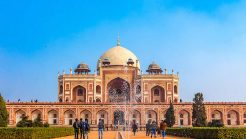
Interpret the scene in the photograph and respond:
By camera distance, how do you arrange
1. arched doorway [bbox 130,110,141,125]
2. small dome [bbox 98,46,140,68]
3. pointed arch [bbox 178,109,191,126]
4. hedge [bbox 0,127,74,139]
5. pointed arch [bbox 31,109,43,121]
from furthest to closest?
small dome [bbox 98,46,140,68]
pointed arch [bbox 31,109,43,121]
arched doorway [bbox 130,110,141,125]
pointed arch [bbox 178,109,191,126]
hedge [bbox 0,127,74,139]

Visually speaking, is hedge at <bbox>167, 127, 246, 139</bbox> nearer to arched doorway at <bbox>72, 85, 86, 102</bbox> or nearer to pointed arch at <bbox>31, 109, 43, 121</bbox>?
pointed arch at <bbox>31, 109, 43, 121</bbox>

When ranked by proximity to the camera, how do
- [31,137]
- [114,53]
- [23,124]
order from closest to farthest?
[31,137] < [23,124] < [114,53]

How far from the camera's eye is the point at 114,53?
55.2 metres

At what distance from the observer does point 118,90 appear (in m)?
52.9

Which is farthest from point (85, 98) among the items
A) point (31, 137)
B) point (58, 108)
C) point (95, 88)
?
point (31, 137)

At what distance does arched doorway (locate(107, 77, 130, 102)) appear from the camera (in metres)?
51.7

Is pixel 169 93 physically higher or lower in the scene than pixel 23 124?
higher

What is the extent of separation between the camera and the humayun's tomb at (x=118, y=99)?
4431 centimetres

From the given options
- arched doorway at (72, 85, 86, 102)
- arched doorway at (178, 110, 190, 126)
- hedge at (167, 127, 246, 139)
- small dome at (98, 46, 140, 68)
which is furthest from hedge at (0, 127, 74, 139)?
small dome at (98, 46, 140, 68)

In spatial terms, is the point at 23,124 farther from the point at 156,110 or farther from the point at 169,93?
the point at 169,93

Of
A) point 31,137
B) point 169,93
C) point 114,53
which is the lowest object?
point 31,137

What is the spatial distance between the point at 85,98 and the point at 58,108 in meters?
5.99

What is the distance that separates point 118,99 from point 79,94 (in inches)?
198

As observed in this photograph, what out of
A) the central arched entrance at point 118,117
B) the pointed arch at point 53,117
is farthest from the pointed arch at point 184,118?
the pointed arch at point 53,117
